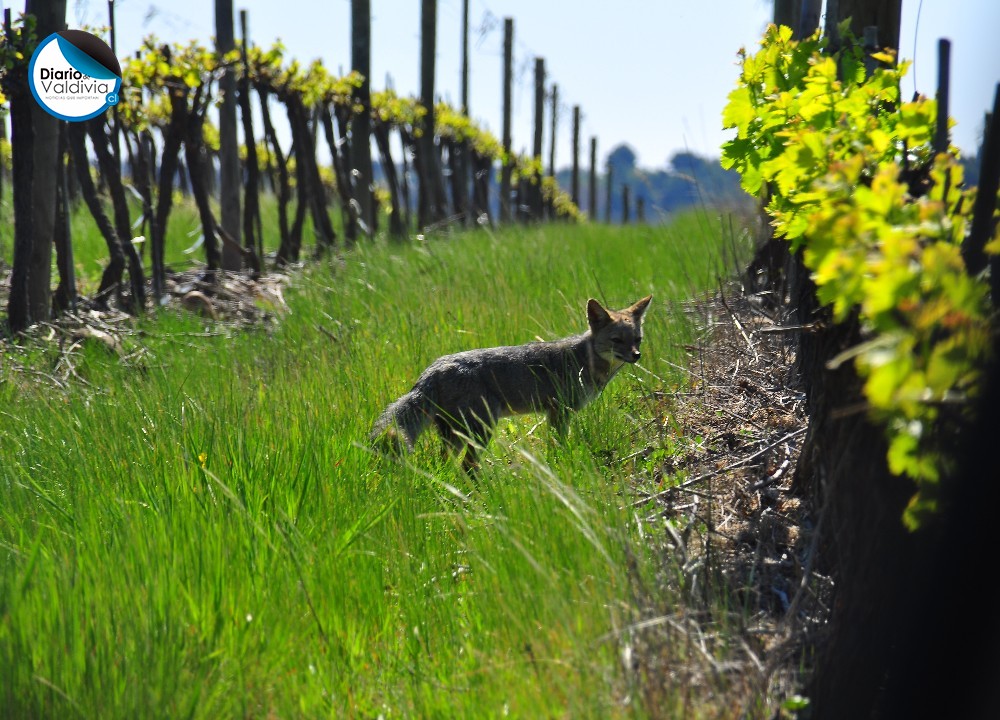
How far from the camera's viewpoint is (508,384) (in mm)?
5895

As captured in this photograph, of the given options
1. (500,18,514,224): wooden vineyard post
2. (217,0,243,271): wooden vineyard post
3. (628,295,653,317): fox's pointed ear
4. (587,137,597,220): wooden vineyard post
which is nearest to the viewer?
(628,295,653,317): fox's pointed ear

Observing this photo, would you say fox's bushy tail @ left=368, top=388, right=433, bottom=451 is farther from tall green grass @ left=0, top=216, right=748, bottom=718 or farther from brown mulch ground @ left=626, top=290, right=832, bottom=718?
brown mulch ground @ left=626, top=290, right=832, bottom=718

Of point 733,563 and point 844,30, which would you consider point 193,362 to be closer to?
point 733,563

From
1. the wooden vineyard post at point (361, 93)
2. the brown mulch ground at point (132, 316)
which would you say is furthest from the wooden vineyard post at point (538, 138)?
the brown mulch ground at point (132, 316)

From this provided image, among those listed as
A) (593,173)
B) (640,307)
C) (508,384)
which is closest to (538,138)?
(593,173)

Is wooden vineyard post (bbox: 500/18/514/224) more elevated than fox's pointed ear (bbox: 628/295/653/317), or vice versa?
wooden vineyard post (bbox: 500/18/514/224)

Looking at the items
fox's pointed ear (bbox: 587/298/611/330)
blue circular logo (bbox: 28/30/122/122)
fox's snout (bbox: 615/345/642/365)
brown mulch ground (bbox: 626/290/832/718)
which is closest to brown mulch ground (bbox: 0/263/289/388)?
blue circular logo (bbox: 28/30/122/122)

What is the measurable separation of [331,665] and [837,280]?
2.25 m

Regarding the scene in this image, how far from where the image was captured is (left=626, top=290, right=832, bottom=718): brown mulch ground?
2.96 metres

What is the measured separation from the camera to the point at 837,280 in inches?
92.6

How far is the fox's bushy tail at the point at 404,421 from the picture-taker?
5.01m

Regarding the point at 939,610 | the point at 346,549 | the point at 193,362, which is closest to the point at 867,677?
the point at 939,610

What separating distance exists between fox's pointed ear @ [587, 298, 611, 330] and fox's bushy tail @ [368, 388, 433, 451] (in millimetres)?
1443

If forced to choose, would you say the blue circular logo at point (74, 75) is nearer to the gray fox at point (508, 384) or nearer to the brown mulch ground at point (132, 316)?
the brown mulch ground at point (132, 316)
